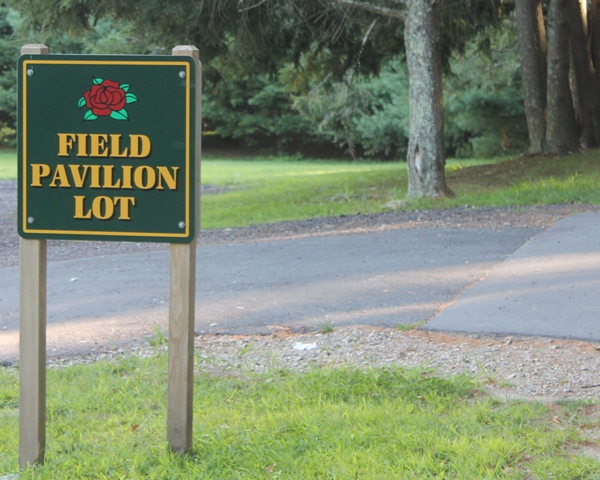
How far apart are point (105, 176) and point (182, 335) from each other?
0.82 meters

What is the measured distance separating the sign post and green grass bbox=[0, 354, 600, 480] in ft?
0.81

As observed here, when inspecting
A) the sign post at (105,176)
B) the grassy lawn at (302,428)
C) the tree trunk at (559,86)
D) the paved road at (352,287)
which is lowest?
the grassy lawn at (302,428)

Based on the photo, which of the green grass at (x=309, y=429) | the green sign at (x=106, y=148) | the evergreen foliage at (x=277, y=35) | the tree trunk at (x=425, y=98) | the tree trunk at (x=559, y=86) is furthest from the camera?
the tree trunk at (x=559, y=86)

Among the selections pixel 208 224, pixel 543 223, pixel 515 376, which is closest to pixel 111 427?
pixel 515 376

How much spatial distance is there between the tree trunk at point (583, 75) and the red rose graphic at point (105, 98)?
16.3m

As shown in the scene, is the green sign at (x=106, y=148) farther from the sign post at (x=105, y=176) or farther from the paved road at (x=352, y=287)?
the paved road at (x=352, y=287)

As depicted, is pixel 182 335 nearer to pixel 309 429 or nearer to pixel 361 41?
pixel 309 429

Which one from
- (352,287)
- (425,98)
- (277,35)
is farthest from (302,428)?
(277,35)

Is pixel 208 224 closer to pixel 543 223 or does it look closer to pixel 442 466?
pixel 543 223

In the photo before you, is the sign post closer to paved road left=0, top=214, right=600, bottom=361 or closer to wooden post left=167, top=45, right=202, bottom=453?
wooden post left=167, top=45, right=202, bottom=453

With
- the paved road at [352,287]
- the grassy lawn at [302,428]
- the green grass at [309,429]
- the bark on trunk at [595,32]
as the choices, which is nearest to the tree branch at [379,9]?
the paved road at [352,287]

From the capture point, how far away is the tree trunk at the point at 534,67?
17672mm

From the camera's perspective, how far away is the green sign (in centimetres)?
385

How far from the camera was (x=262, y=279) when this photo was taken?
27.0 feet
